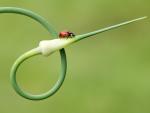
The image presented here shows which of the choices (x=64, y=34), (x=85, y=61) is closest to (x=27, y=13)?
(x=64, y=34)

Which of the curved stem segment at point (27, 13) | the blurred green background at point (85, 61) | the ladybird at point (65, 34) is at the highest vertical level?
the blurred green background at point (85, 61)

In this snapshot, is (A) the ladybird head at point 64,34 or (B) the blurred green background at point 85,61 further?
(B) the blurred green background at point 85,61

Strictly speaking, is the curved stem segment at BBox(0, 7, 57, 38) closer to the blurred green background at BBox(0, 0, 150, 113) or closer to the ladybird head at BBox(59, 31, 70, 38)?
the ladybird head at BBox(59, 31, 70, 38)

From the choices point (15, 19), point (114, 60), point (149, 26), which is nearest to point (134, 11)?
point (149, 26)

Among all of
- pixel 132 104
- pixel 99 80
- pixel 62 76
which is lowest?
pixel 62 76

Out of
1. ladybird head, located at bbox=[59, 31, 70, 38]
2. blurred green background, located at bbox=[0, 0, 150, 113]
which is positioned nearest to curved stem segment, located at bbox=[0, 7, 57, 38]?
ladybird head, located at bbox=[59, 31, 70, 38]

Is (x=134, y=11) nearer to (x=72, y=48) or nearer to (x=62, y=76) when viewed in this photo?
(x=72, y=48)

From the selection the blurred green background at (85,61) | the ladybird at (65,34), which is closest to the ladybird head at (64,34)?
the ladybird at (65,34)

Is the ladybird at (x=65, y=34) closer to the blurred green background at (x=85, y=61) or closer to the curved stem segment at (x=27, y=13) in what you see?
the curved stem segment at (x=27, y=13)
